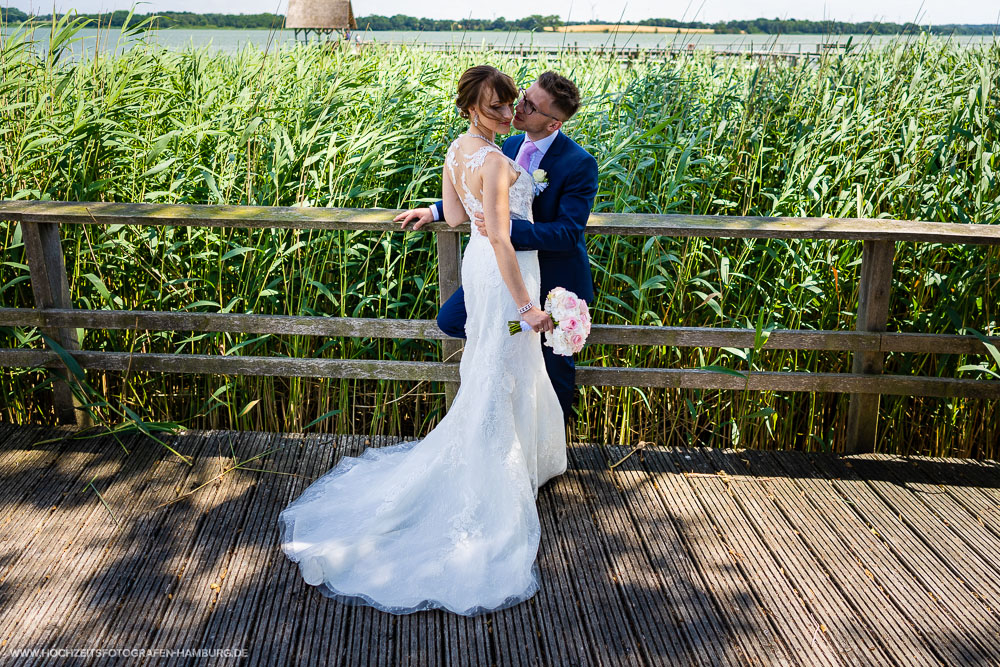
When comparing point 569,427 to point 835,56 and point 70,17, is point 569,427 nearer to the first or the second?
point 70,17

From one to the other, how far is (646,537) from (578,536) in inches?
9.3

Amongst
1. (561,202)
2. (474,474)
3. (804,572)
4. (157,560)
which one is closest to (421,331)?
(474,474)

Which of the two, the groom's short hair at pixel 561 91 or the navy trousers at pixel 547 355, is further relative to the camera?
the navy trousers at pixel 547 355

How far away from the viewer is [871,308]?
3.23 m

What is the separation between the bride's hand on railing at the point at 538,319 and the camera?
2592 millimetres

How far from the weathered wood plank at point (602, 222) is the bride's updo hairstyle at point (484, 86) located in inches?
26.9

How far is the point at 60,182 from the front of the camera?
142 inches

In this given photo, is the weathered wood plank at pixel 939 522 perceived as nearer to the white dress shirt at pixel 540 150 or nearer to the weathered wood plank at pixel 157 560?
the white dress shirt at pixel 540 150

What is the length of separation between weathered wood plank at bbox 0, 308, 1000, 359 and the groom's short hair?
93 centimetres

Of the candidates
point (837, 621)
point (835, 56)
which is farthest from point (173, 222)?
point (835, 56)

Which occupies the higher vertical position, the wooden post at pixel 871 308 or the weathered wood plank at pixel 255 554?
the wooden post at pixel 871 308

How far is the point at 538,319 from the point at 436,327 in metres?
0.74

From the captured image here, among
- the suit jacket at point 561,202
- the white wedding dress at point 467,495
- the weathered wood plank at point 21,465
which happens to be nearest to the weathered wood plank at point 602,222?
the suit jacket at point 561,202

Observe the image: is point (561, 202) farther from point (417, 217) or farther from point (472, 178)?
point (417, 217)
